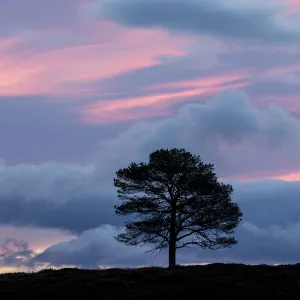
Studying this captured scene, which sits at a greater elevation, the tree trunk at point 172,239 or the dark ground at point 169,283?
the tree trunk at point 172,239

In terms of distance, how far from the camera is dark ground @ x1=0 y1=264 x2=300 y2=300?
36.7 meters

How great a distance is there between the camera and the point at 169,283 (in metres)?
39.5

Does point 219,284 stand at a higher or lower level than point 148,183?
lower

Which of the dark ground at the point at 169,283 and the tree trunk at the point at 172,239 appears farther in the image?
the tree trunk at the point at 172,239

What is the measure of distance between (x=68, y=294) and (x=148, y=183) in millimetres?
17451

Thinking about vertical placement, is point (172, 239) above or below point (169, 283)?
above

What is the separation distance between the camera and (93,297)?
Result: 36.5m

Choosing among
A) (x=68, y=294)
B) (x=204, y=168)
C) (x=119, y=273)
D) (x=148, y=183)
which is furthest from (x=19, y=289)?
(x=204, y=168)

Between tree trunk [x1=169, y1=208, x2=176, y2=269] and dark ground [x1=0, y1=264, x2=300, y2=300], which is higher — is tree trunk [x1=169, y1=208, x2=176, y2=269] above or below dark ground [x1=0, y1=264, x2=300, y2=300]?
above

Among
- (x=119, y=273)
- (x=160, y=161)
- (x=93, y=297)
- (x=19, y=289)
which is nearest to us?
(x=93, y=297)

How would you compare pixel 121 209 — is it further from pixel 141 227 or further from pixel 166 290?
pixel 166 290

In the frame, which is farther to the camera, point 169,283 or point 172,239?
point 172,239

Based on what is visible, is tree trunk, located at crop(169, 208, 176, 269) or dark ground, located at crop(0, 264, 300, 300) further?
tree trunk, located at crop(169, 208, 176, 269)

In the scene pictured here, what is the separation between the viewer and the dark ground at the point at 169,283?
36.7 metres
